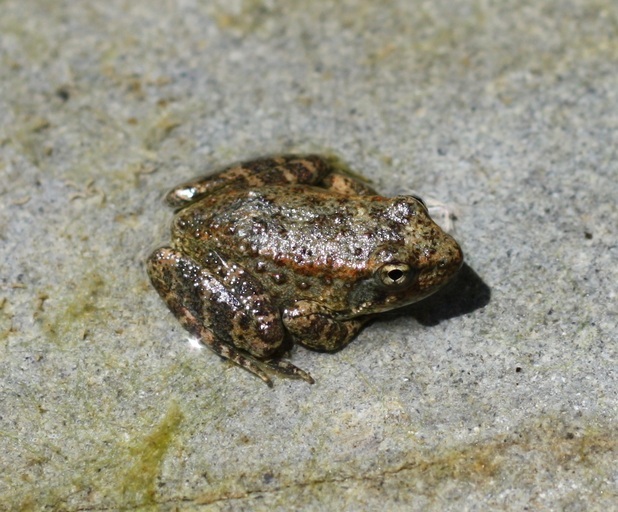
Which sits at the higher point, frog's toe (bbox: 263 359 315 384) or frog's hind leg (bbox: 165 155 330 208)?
frog's hind leg (bbox: 165 155 330 208)

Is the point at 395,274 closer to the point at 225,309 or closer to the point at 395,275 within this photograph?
the point at 395,275

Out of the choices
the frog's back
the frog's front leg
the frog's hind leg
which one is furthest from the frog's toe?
the frog's hind leg

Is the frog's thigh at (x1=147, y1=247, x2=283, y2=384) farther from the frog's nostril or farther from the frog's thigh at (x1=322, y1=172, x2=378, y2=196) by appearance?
the frog's thigh at (x1=322, y1=172, x2=378, y2=196)

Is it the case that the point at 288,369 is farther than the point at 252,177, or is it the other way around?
the point at 252,177

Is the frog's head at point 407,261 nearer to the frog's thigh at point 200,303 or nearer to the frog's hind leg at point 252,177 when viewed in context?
the frog's thigh at point 200,303

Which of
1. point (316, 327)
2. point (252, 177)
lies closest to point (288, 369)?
point (316, 327)

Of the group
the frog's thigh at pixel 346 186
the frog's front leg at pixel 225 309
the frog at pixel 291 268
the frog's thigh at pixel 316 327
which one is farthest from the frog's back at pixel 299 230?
the frog's thigh at pixel 346 186
